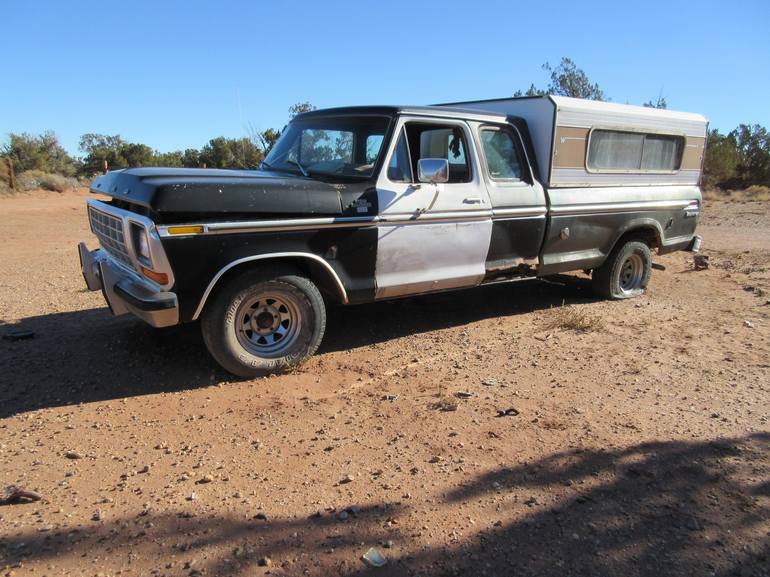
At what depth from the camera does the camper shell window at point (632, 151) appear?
253 inches

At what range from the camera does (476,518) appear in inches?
108

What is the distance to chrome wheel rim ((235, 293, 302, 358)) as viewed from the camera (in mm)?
4348

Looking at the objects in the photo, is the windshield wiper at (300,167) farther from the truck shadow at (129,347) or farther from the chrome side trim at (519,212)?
the chrome side trim at (519,212)

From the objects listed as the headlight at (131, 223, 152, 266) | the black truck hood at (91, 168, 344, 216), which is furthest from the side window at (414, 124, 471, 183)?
the headlight at (131, 223, 152, 266)

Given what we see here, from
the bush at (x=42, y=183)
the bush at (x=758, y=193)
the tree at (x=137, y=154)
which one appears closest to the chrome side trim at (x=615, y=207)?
the bush at (x=758, y=193)

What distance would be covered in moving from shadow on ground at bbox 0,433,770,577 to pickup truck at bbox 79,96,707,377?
1736 millimetres

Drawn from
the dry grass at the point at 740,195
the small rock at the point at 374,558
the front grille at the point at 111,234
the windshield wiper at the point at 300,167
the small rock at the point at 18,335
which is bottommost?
the small rock at the point at 374,558

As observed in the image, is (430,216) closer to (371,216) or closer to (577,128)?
(371,216)

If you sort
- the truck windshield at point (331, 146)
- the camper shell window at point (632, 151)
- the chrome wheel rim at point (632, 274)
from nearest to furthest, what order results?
the truck windshield at point (331, 146) → the camper shell window at point (632, 151) → the chrome wheel rim at point (632, 274)

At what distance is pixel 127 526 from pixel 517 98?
17.5ft

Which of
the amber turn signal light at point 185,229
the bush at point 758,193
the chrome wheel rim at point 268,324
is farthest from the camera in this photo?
the bush at point 758,193

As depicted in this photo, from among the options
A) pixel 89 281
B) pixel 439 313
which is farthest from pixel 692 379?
pixel 89 281

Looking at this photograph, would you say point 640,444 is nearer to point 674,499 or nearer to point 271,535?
point 674,499

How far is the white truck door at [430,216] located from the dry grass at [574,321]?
42.8 inches
